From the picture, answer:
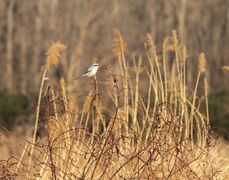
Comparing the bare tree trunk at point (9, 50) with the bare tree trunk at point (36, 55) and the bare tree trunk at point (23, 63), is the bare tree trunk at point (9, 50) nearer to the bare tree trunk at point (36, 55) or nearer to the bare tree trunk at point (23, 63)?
the bare tree trunk at point (23, 63)

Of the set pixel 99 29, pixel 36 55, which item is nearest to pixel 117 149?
pixel 36 55

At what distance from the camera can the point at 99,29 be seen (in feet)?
75.6

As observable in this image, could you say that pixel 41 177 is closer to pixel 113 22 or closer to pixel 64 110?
pixel 64 110

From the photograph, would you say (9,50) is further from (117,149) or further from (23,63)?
(117,149)

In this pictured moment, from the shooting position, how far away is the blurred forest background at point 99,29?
2219 cm

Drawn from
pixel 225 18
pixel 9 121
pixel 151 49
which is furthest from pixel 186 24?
pixel 151 49

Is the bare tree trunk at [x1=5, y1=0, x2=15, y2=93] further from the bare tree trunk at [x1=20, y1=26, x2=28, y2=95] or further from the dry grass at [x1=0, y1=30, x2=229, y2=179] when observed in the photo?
the dry grass at [x1=0, y1=30, x2=229, y2=179]

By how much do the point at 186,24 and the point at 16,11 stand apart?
17.4 ft

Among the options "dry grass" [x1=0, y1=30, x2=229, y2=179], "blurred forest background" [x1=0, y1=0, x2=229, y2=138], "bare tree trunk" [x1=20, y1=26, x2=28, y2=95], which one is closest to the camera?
"dry grass" [x1=0, y1=30, x2=229, y2=179]

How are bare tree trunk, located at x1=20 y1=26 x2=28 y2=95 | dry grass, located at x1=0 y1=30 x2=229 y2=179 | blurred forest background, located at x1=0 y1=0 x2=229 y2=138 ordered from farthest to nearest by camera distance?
bare tree trunk, located at x1=20 y1=26 x2=28 y2=95
blurred forest background, located at x1=0 y1=0 x2=229 y2=138
dry grass, located at x1=0 y1=30 x2=229 y2=179

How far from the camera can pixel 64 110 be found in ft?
15.2

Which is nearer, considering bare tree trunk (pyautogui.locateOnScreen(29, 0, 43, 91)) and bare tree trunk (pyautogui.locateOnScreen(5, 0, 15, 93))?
bare tree trunk (pyautogui.locateOnScreen(5, 0, 15, 93))

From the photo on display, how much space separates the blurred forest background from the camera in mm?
22188

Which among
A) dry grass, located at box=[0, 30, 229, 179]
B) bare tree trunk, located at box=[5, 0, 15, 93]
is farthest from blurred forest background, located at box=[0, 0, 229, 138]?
dry grass, located at box=[0, 30, 229, 179]
